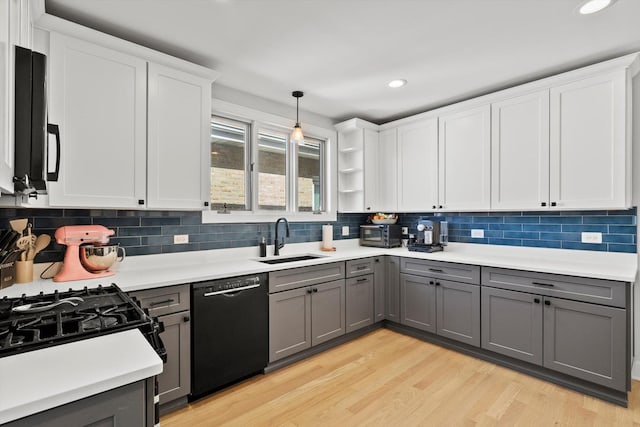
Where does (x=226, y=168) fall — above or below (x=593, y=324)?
above

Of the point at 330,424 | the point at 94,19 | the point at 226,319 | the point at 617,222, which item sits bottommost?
the point at 330,424

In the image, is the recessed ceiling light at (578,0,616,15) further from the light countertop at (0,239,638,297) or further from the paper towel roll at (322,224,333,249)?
the paper towel roll at (322,224,333,249)

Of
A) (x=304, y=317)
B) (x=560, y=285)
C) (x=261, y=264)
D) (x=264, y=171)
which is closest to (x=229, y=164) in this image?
(x=264, y=171)

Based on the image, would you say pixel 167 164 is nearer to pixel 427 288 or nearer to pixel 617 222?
pixel 427 288

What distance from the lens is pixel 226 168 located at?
3152 millimetres

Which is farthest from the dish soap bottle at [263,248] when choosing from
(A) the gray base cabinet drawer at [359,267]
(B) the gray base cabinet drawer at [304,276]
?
(A) the gray base cabinet drawer at [359,267]

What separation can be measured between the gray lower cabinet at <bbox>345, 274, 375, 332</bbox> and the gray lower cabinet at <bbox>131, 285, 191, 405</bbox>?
1.59 metres

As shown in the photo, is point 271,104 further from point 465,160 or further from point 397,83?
point 465,160

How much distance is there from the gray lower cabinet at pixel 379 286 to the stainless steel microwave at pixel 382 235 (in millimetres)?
343

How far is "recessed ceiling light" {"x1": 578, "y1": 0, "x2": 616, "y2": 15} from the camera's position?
1.83m

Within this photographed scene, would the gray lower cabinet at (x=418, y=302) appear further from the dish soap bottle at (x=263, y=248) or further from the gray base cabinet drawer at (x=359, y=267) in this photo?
the dish soap bottle at (x=263, y=248)

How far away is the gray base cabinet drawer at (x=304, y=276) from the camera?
8.83ft

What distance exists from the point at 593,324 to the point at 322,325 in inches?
80.7

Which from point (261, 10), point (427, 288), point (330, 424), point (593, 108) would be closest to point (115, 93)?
point (261, 10)
